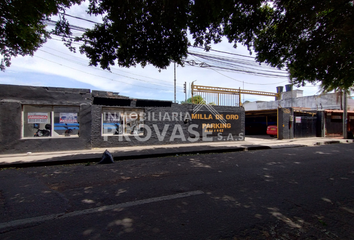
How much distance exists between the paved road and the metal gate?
12.3 m

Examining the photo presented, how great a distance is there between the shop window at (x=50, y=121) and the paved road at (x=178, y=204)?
400 cm

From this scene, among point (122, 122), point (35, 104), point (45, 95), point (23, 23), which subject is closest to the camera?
point (23, 23)

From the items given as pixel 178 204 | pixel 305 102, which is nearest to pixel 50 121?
pixel 178 204

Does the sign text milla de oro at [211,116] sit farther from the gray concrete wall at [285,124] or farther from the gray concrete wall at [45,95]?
the gray concrete wall at [45,95]

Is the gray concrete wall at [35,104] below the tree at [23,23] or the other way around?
below

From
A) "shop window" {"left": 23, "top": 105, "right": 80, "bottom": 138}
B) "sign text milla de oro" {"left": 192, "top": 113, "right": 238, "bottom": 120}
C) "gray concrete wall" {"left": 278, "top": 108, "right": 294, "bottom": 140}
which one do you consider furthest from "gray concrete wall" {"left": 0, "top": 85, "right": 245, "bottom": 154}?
"gray concrete wall" {"left": 278, "top": 108, "right": 294, "bottom": 140}

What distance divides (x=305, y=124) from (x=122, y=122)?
53.4ft

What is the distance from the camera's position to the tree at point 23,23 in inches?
202

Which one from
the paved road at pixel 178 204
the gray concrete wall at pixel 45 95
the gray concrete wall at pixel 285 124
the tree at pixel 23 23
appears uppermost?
the tree at pixel 23 23

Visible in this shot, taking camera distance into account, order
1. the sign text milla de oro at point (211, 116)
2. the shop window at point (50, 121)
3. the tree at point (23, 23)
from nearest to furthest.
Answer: the tree at point (23, 23), the shop window at point (50, 121), the sign text milla de oro at point (211, 116)

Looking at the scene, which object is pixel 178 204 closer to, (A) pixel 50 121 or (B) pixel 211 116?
(A) pixel 50 121

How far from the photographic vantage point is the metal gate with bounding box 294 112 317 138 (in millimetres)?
17284

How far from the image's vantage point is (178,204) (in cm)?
367

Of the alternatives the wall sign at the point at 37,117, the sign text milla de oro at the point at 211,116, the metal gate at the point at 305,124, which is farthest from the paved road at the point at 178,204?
the metal gate at the point at 305,124
